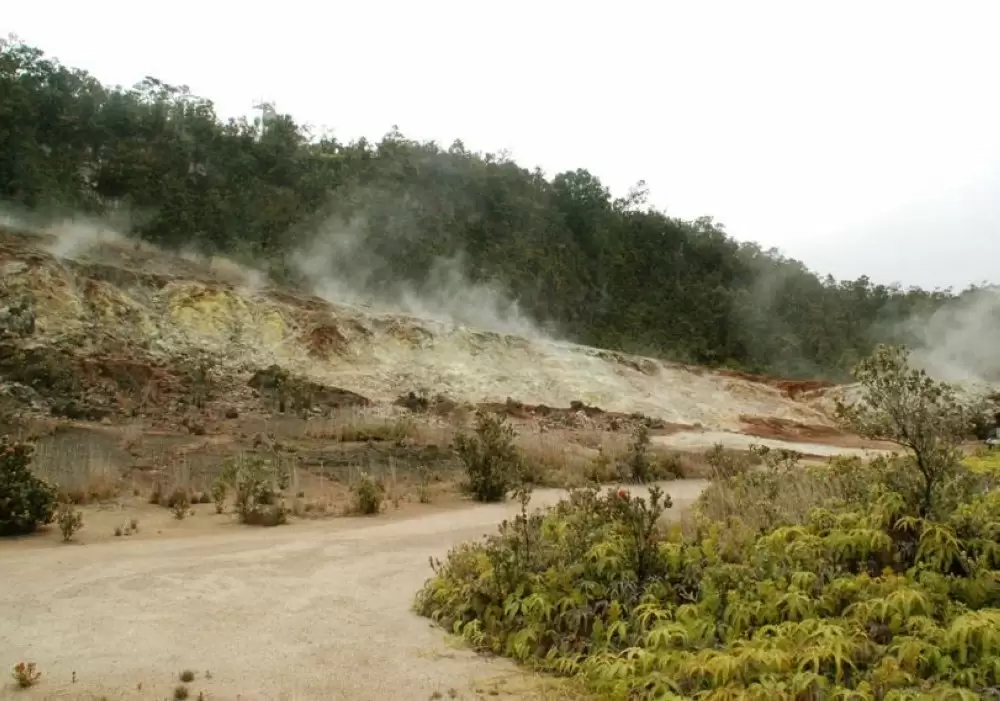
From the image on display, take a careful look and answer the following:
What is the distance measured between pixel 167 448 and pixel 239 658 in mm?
10242

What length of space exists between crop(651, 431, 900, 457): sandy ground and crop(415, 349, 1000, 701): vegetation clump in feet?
43.8

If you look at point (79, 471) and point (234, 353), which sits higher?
point (234, 353)

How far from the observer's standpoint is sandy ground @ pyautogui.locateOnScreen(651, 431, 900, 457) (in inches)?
792

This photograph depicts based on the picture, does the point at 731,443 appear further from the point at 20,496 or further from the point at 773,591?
the point at 20,496

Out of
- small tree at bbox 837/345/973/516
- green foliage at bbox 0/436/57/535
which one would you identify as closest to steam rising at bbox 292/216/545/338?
green foliage at bbox 0/436/57/535

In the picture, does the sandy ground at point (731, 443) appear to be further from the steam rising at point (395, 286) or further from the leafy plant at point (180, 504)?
the leafy plant at point (180, 504)

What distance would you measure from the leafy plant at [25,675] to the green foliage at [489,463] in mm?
8211

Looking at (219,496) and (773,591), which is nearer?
(773,591)

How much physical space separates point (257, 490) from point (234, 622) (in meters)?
4.68

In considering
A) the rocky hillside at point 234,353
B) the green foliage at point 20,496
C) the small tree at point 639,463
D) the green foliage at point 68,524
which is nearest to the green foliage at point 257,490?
the green foliage at point 68,524

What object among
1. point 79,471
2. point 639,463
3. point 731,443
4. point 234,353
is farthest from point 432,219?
point 79,471

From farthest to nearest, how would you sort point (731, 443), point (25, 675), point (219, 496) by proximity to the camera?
point (731, 443) → point (219, 496) → point (25, 675)

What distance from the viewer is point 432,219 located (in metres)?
37.0

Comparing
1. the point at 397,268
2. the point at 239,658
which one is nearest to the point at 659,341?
the point at 397,268
